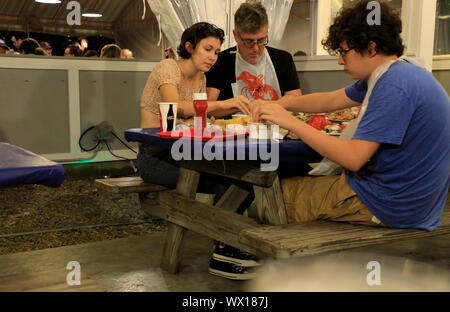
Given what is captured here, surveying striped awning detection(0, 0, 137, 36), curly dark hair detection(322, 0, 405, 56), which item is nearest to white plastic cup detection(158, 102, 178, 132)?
curly dark hair detection(322, 0, 405, 56)

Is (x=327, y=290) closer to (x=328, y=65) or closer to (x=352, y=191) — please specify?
(x=352, y=191)

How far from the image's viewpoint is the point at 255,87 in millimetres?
3480

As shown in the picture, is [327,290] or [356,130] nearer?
[356,130]

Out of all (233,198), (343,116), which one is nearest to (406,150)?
(343,116)

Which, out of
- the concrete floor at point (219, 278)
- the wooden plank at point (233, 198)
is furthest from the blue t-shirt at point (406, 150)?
the wooden plank at point (233, 198)

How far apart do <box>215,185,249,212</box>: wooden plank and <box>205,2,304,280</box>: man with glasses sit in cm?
115

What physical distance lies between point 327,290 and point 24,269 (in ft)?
4.96

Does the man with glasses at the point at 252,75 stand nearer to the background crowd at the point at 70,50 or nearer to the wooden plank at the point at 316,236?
the wooden plank at the point at 316,236

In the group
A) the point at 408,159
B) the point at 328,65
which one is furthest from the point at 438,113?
the point at 328,65

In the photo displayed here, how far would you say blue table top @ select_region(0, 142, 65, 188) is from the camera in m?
1.40

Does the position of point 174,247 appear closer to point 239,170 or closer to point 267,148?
point 239,170

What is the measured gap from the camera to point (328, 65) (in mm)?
4535

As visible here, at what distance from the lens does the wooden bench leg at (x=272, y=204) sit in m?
2.00

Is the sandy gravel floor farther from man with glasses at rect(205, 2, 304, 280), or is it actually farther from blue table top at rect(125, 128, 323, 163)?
blue table top at rect(125, 128, 323, 163)
